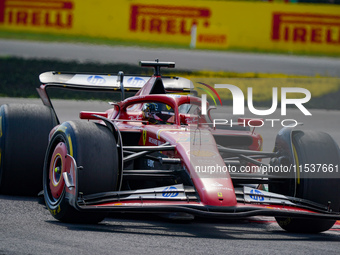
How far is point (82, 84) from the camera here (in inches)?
359

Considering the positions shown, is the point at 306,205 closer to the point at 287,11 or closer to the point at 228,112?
the point at 228,112

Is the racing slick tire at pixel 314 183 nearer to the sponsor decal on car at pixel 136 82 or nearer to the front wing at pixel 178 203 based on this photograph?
the front wing at pixel 178 203

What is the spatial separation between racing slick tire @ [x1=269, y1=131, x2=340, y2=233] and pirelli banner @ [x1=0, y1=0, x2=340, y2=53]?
18.2 meters

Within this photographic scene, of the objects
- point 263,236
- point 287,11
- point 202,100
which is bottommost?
point 263,236

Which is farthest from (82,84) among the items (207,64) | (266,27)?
(266,27)

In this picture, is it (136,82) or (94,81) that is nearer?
Result: (94,81)

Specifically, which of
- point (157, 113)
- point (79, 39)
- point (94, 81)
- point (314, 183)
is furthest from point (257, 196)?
point (79, 39)

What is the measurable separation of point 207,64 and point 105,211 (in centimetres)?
1646

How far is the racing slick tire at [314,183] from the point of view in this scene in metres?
6.16

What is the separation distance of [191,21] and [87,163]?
20.2 meters

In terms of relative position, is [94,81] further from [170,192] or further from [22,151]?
[170,192]

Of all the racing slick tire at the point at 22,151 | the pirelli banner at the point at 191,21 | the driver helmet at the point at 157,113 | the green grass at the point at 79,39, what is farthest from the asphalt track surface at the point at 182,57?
the racing slick tire at the point at 22,151

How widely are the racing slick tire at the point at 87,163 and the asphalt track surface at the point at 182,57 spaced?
1288cm

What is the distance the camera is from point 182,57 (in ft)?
73.8
